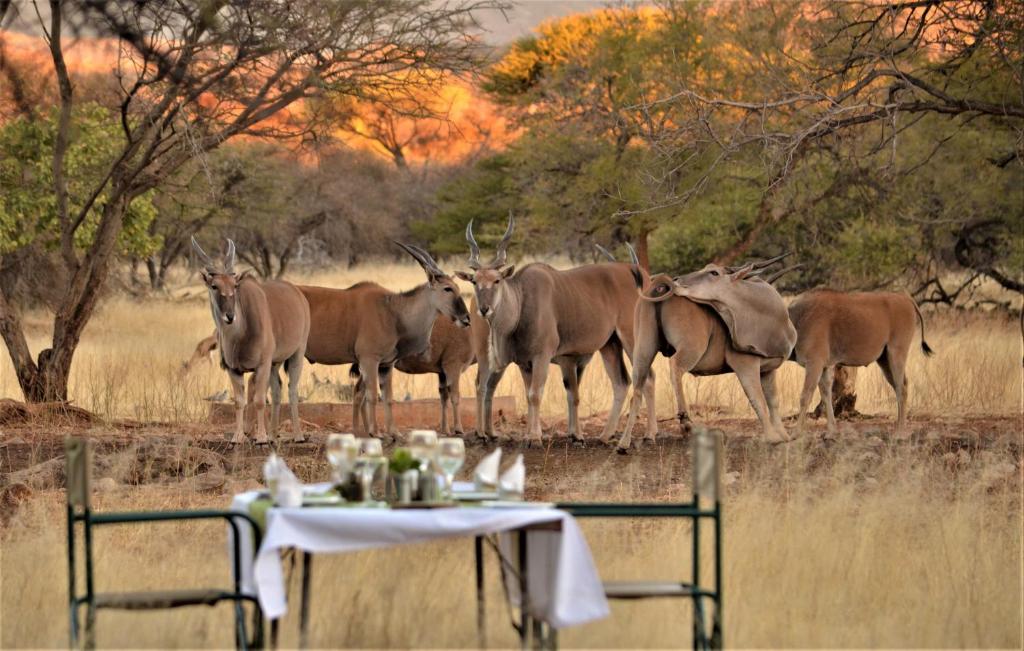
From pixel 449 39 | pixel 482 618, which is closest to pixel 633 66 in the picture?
pixel 449 39

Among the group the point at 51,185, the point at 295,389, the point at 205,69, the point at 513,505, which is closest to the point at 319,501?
the point at 513,505

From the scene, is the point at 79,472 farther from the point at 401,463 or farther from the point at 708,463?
Answer: the point at 708,463

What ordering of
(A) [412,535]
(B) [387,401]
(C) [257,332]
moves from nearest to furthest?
(A) [412,535]
(C) [257,332]
(B) [387,401]

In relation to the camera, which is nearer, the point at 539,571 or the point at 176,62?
the point at 539,571

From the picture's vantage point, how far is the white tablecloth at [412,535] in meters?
5.00

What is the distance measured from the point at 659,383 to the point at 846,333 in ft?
14.8

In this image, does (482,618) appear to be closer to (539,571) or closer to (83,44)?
(539,571)

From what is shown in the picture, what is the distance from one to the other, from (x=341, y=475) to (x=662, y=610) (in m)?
1.79

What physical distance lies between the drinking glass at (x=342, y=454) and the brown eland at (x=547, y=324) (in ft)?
20.5

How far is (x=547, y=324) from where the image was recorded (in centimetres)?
1255

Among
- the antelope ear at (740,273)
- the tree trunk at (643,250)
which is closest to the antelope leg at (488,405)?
the antelope ear at (740,273)

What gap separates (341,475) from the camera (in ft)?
17.8

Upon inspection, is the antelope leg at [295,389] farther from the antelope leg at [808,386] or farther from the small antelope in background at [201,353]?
the small antelope in background at [201,353]

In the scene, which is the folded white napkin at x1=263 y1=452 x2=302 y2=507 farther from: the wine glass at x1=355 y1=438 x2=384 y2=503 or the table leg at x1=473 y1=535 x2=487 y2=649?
the table leg at x1=473 y1=535 x2=487 y2=649
